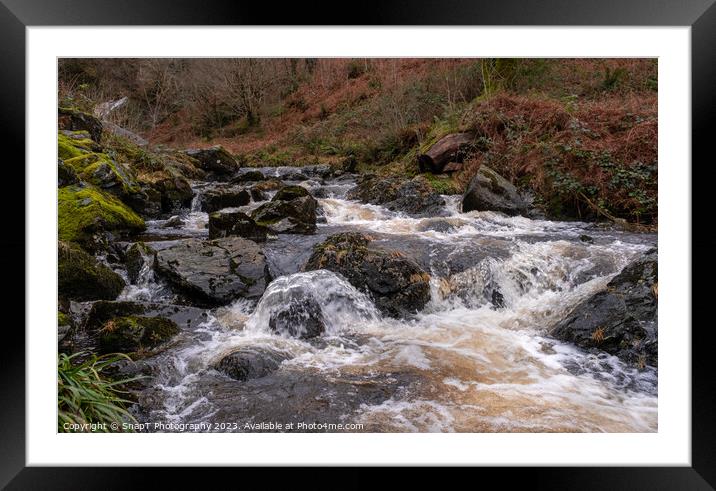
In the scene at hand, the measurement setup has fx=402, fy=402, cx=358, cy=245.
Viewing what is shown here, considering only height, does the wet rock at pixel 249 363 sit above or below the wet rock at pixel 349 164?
below

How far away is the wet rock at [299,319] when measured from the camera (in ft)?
9.67

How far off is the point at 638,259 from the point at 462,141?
164 inches

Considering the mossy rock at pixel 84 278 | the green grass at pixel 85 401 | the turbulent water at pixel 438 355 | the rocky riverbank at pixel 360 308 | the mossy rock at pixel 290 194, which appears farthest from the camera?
the mossy rock at pixel 290 194

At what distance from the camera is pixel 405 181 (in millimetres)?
6672

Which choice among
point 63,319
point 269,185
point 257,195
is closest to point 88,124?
point 257,195

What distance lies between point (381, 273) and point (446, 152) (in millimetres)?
3945

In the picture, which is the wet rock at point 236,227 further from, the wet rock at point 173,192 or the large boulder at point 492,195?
the large boulder at point 492,195

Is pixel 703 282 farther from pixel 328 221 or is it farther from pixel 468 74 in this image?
pixel 468 74

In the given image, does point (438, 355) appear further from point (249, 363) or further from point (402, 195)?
point (402, 195)

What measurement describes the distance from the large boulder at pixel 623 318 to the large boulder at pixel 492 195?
7.06 feet

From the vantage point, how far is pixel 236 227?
4.69 metres

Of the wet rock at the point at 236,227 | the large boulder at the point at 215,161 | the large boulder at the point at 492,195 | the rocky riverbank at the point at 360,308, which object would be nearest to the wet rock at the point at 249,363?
the rocky riverbank at the point at 360,308

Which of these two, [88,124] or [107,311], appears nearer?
[107,311]
